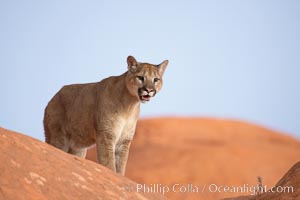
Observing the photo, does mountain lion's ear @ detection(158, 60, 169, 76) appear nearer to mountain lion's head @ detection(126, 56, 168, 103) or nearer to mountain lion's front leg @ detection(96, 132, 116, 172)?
mountain lion's head @ detection(126, 56, 168, 103)

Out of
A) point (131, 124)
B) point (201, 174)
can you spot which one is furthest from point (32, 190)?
point (201, 174)

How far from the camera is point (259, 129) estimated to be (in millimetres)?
42594

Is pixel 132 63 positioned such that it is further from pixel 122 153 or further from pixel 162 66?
pixel 122 153

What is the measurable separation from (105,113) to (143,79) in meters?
0.91

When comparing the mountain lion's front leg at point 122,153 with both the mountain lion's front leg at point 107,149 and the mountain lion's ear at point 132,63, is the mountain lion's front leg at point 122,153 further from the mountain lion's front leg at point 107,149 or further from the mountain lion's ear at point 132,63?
the mountain lion's ear at point 132,63

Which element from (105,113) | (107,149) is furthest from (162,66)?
(107,149)

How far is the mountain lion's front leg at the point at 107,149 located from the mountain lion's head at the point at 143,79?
0.90 meters

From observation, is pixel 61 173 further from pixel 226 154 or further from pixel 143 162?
pixel 226 154

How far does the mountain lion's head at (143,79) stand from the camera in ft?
35.1

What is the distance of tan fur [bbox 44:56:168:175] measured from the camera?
35.1 feet

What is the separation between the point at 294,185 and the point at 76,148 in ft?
15.5

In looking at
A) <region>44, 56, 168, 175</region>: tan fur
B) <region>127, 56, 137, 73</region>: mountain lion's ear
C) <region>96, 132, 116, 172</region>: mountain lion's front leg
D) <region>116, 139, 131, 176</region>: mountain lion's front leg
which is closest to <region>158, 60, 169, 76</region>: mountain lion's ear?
<region>44, 56, 168, 175</region>: tan fur

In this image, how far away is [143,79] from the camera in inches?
428

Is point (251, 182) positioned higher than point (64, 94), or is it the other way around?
point (64, 94)
